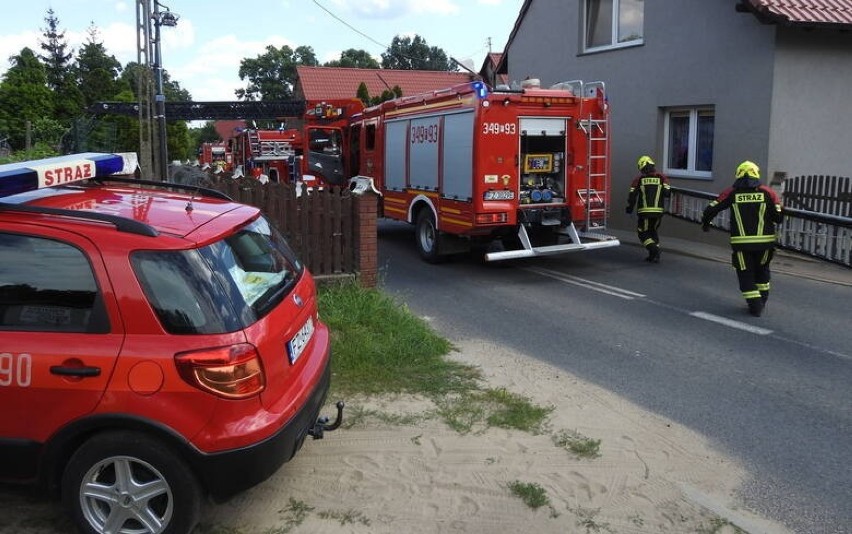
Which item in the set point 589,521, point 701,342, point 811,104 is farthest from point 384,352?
point 811,104

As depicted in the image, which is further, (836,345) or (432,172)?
(432,172)

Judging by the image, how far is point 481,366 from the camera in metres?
6.13

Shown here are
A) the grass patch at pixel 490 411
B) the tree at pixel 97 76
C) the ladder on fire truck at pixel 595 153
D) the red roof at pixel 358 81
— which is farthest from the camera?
the tree at pixel 97 76

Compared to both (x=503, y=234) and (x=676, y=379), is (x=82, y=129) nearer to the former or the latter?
(x=503, y=234)

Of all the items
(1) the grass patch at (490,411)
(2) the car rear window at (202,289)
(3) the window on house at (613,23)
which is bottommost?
(1) the grass patch at (490,411)

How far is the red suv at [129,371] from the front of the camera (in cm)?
311

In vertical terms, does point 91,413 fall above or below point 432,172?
below

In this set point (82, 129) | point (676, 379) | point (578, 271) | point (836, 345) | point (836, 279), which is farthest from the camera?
point (82, 129)

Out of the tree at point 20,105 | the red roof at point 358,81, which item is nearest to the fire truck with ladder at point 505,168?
the tree at point 20,105

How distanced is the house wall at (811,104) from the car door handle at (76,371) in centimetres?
1167

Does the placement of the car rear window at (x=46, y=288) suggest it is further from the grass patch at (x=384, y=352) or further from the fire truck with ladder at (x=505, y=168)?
the fire truck with ladder at (x=505, y=168)

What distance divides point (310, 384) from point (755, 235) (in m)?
6.07

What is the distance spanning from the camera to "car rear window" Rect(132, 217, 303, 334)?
3.15m

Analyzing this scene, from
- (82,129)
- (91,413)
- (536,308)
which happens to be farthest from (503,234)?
(82,129)
